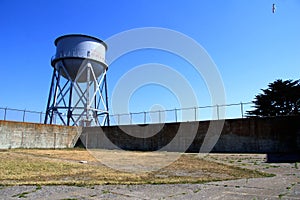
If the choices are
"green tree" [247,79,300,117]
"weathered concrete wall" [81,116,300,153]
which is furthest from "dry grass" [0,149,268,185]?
"green tree" [247,79,300,117]

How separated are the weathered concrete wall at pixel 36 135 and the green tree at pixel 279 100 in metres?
18.5

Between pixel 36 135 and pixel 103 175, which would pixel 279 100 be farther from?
pixel 103 175

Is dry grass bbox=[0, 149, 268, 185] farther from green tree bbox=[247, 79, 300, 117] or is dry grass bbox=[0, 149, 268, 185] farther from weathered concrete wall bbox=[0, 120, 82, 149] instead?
green tree bbox=[247, 79, 300, 117]

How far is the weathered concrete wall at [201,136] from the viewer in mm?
13773

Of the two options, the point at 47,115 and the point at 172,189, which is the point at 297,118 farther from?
the point at 47,115

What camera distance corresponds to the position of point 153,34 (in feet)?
46.0

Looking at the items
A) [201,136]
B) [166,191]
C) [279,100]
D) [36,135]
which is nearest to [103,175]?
[166,191]

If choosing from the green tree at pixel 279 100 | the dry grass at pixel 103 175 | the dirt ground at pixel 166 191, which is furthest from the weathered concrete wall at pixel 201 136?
the green tree at pixel 279 100

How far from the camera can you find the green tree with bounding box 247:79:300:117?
86.9 feet

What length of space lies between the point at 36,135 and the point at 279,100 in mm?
24239

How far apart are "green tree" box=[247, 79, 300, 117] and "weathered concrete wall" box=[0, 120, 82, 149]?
728 inches

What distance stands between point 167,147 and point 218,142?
3.68 meters

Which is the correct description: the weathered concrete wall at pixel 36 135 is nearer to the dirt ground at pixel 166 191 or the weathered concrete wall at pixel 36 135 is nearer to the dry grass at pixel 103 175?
the dry grass at pixel 103 175

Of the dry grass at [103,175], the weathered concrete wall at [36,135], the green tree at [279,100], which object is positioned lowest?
the dry grass at [103,175]
